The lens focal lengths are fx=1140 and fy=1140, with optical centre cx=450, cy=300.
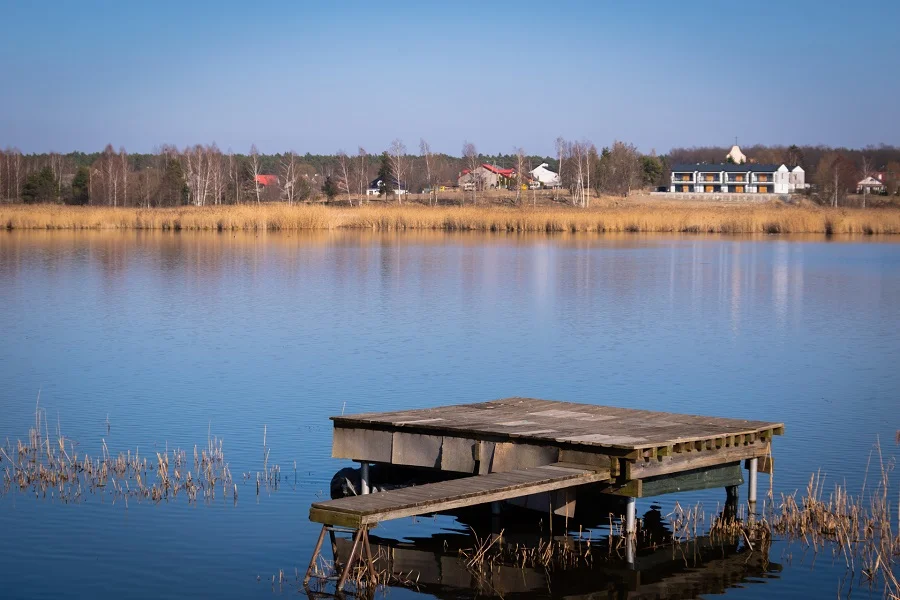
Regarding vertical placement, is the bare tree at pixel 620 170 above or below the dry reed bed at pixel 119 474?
above

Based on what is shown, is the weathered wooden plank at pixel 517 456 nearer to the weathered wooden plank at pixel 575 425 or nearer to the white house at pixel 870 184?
the weathered wooden plank at pixel 575 425

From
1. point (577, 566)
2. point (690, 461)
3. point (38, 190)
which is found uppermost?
point (38, 190)

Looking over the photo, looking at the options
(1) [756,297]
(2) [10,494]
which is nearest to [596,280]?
(1) [756,297]

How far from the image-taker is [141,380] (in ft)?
63.8

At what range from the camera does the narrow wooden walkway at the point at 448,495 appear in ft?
30.8

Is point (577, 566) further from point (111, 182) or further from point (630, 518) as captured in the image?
point (111, 182)

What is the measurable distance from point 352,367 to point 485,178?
90.4 metres

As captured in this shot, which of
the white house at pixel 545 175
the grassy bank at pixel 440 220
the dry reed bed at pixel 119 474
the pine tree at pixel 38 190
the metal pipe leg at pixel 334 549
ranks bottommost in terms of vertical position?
the metal pipe leg at pixel 334 549

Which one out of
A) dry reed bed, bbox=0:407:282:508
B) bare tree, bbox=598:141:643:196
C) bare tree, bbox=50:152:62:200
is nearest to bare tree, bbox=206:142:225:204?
bare tree, bbox=50:152:62:200

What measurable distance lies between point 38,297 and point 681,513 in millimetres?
24286

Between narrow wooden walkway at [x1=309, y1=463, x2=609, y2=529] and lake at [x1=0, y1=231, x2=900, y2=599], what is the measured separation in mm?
832

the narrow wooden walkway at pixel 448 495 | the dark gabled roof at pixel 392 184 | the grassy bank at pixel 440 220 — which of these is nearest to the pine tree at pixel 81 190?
the grassy bank at pixel 440 220

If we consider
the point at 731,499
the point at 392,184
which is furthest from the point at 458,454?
the point at 392,184

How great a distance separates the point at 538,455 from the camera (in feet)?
37.4
